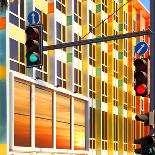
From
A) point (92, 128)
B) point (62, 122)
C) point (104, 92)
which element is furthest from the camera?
point (104, 92)

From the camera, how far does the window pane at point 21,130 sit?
97.7ft

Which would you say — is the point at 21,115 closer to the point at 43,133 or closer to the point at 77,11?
the point at 43,133

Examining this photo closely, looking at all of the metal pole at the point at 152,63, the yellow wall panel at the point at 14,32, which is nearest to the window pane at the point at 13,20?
the yellow wall panel at the point at 14,32

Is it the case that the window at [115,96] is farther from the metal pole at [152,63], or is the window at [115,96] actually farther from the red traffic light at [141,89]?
the red traffic light at [141,89]

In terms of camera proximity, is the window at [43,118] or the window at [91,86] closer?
the window at [43,118]

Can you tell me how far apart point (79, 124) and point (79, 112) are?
891 mm

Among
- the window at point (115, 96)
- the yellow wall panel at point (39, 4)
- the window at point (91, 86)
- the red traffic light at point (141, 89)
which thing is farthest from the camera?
the window at point (115, 96)

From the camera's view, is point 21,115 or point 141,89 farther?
point 21,115

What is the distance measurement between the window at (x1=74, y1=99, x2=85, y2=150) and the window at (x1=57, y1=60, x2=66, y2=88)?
1706 mm

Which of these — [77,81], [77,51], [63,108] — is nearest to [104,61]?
[77,51]

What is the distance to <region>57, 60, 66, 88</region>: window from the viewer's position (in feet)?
123

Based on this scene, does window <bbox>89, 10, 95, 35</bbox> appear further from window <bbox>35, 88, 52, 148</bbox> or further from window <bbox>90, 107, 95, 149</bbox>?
window <bbox>35, 88, 52, 148</bbox>

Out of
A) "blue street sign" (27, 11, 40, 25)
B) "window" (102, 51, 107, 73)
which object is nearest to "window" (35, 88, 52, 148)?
"blue street sign" (27, 11, 40, 25)

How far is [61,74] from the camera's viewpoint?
3822cm
